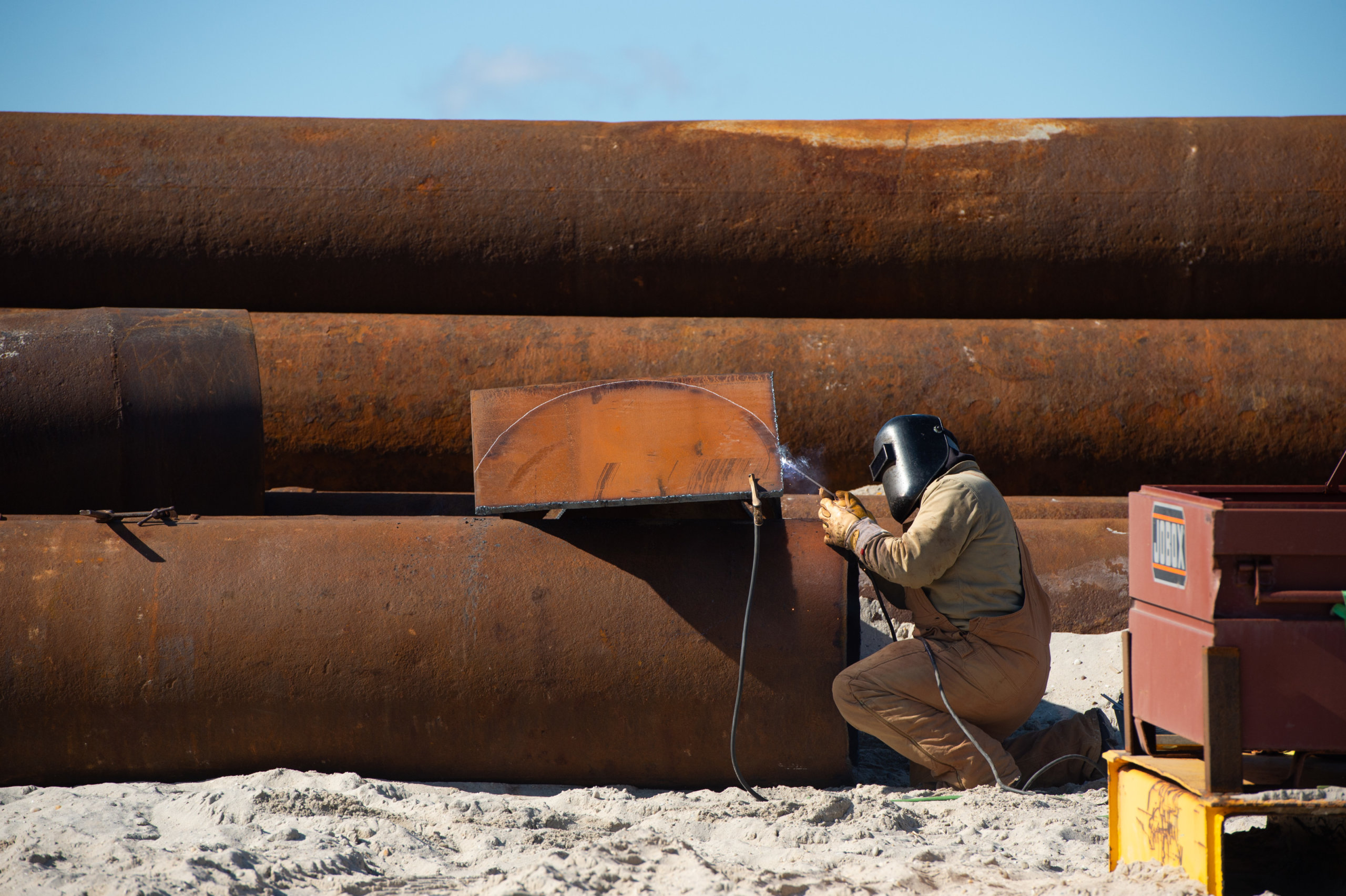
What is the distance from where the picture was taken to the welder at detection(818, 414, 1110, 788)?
9.84 feet

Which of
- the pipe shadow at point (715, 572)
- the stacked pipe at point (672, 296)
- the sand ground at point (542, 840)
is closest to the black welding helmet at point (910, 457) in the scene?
the pipe shadow at point (715, 572)

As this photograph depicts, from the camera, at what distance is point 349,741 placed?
118 inches

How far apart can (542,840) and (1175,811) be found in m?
1.45

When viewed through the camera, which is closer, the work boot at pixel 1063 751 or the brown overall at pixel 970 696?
the brown overall at pixel 970 696

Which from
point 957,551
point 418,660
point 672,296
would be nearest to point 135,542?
point 418,660

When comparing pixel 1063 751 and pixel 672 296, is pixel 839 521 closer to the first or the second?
pixel 1063 751

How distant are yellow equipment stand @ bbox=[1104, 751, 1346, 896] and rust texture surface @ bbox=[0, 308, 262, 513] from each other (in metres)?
2.92

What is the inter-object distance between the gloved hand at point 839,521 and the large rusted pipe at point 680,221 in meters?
2.10

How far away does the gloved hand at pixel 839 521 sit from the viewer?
9.84 feet

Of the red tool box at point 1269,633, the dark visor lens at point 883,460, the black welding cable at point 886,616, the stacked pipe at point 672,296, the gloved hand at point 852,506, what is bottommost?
the black welding cable at point 886,616

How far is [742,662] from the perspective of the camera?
9.55 ft

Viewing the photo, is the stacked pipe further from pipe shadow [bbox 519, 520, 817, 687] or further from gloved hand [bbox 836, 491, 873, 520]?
pipe shadow [bbox 519, 520, 817, 687]

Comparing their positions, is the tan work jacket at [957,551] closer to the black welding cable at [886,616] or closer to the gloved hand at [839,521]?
the gloved hand at [839,521]

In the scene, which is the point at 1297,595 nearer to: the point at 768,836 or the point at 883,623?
the point at 768,836
